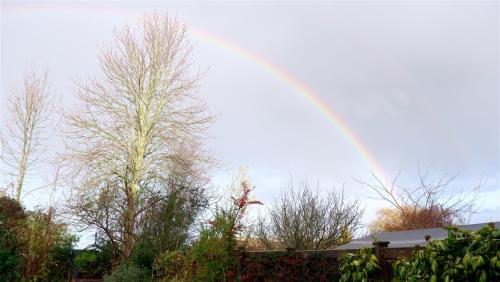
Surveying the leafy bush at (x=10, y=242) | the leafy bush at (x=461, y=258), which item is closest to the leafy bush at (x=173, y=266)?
the leafy bush at (x=10, y=242)

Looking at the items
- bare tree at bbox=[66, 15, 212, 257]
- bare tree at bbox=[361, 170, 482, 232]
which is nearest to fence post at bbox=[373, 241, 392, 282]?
bare tree at bbox=[361, 170, 482, 232]

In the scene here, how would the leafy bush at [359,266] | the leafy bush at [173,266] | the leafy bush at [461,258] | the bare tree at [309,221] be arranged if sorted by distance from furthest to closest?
the bare tree at [309,221] → the leafy bush at [173,266] → the leafy bush at [359,266] → the leafy bush at [461,258]

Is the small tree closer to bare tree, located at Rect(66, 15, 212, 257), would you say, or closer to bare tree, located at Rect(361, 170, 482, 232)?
bare tree, located at Rect(66, 15, 212, 257)

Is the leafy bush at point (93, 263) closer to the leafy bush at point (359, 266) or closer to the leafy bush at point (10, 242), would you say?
the leafy bush at point (10, 242)

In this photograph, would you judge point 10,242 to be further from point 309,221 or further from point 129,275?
point 309,221

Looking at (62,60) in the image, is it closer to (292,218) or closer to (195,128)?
(195,128)

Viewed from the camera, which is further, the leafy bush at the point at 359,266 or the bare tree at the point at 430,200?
the bare tree at the point at 430,200

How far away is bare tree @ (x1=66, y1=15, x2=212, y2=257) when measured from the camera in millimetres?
16250

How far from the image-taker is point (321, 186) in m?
15.3

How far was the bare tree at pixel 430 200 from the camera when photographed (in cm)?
1623

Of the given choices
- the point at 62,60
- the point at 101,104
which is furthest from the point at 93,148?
the point at 62,60

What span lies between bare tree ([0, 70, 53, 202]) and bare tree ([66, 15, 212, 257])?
198 inches

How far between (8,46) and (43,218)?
35.3 feet

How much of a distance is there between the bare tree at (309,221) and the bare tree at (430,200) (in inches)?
92.3
